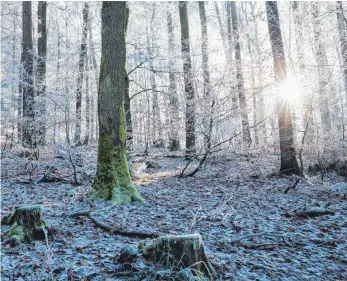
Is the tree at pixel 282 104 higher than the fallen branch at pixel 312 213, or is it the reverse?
the tree at pixel 282 104

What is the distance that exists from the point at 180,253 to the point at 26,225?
2170 mm

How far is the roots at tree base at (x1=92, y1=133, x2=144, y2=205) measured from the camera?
6273 mm

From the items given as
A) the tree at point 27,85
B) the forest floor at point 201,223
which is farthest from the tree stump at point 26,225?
the tree at point 27,85

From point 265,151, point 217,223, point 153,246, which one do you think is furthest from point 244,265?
point 265,151

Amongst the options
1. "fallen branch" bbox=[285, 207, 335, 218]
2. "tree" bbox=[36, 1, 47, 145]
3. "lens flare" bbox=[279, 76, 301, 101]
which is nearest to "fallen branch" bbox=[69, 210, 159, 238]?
"fallen branch" bbox=[285, 207, 335, 218]

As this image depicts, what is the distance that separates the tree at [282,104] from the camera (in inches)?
357

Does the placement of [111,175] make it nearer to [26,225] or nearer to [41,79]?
[26,225]

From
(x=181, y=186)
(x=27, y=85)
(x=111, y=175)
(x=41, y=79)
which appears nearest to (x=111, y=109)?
(x=111, y=175)

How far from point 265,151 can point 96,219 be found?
726 centimetres

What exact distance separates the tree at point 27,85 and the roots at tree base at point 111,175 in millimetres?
3578

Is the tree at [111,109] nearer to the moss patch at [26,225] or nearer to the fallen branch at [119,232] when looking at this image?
the fallen branch at [119,232]

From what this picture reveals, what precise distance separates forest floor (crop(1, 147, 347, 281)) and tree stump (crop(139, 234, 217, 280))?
0.47 ft

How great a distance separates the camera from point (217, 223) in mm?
5398

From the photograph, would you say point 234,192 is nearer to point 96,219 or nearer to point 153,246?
point 96,219
